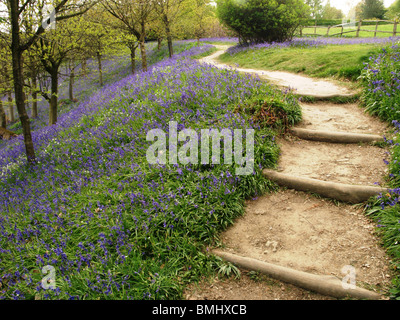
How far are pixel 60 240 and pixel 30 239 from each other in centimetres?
101

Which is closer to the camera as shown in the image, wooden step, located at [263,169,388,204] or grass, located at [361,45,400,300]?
grass, located at [361,45,400,300]

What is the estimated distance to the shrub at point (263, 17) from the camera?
16875 mm

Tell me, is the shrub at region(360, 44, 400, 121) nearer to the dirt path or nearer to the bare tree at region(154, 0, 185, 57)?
the dirt path

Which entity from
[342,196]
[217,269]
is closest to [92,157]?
[217,269]

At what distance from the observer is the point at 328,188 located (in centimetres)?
445

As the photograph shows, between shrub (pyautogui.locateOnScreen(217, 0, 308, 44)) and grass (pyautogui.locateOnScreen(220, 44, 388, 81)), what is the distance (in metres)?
3.22

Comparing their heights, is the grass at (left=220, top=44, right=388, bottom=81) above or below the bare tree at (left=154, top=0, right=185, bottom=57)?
below

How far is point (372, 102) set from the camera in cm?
637

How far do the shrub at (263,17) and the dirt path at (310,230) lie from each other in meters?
13.7

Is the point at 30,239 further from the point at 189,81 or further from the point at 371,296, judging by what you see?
the point at 189,81

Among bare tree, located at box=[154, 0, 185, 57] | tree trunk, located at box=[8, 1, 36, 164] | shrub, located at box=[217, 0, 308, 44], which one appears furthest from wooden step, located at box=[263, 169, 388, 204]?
bare tree, located at box=[154, 0, 185, 57]

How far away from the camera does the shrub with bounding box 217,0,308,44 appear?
55.4 ft

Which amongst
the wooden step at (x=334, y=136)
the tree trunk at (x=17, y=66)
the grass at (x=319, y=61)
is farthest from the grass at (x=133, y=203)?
the grass at (x=319, y=61)

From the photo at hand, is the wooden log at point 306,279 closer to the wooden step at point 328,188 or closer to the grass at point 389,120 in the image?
the grass at point 389,120
